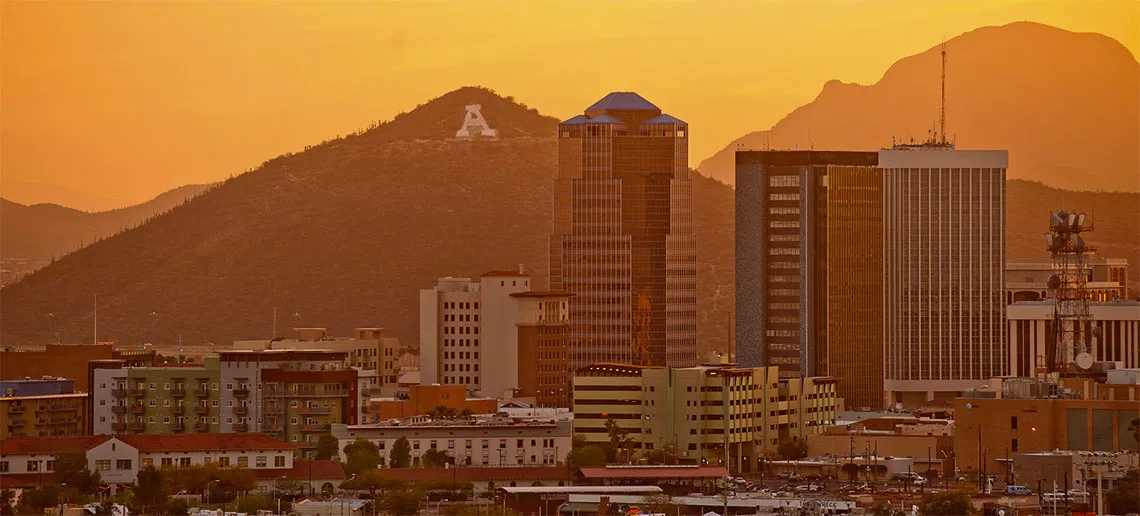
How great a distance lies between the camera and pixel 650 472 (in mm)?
116312

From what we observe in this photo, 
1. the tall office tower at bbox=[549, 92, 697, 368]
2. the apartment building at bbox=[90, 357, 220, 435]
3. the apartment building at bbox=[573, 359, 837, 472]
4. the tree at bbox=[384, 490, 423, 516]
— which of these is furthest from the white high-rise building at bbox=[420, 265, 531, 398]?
the tree at bbox=[384, 490, 423, 516]

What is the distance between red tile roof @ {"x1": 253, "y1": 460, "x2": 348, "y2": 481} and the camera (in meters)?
110

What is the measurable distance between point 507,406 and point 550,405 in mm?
10936

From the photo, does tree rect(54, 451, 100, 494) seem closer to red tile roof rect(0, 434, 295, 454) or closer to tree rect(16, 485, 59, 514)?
red tile roof rect(0, 434, 295, 454)

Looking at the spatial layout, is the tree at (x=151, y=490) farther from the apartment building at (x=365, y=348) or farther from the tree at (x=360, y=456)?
the apartment building at (x=365, y=348)

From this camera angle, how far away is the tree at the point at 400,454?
4786 inches

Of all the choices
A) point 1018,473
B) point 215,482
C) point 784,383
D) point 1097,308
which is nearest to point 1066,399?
point 1018,473

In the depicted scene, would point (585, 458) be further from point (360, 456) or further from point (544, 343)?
point (544, 343)

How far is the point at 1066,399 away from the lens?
127875mm

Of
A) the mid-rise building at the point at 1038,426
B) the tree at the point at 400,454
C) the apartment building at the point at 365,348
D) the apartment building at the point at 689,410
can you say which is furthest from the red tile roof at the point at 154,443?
the apartment building at the point at 365,348

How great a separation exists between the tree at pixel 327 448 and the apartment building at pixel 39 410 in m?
16.4

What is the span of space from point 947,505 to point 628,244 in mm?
96256

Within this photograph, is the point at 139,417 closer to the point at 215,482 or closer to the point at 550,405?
the point at 215,482

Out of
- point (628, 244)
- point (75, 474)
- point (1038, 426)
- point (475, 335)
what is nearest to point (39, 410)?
point (75, 474)
